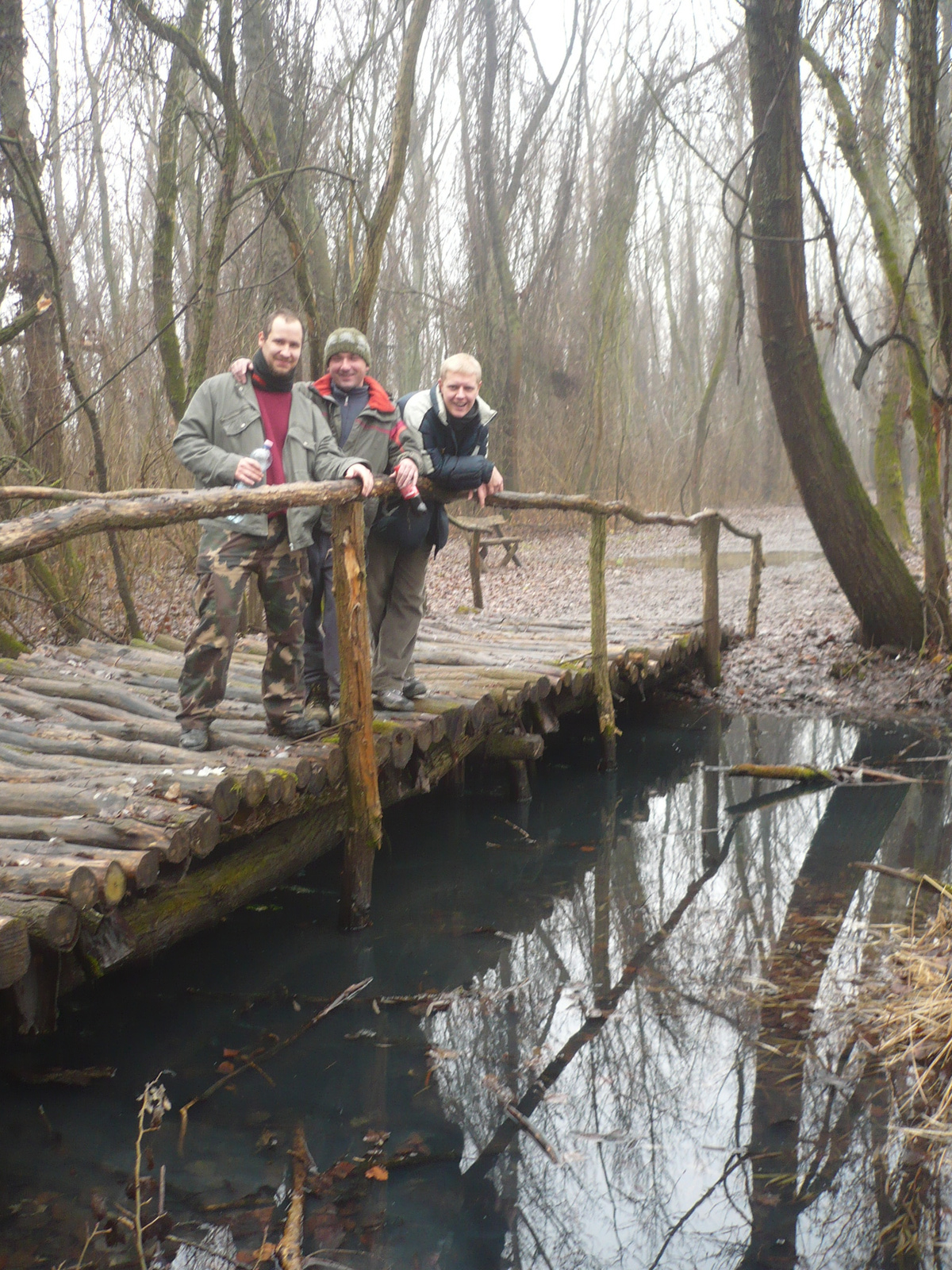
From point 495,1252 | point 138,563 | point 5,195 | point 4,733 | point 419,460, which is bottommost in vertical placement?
point 495,1252

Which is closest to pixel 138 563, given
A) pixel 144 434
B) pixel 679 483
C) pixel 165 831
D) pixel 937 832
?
pixel 144 434

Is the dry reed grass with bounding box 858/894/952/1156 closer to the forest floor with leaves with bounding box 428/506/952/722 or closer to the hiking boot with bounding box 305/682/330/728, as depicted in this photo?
the hiking boot with bounding box 305/682/330/728

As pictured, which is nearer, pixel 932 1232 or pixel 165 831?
pixel 932 1232

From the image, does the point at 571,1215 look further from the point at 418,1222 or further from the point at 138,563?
the point at 138,563

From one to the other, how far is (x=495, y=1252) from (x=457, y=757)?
3.48 meters

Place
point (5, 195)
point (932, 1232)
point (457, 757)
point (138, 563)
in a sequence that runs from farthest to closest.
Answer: point (138, 563) → point (5, 195) → point (457, 757) → point (932, 1232)

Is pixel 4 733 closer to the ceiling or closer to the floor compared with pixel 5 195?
closer to the floor

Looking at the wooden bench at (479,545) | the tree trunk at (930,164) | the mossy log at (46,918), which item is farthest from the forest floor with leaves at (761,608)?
the mossy log at (46,918)

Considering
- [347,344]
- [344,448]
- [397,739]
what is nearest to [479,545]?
[397,739]

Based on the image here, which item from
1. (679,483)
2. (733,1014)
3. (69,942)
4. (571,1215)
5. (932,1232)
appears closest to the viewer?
(932,1232)

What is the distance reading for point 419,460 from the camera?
17.1 ft

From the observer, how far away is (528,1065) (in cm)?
398

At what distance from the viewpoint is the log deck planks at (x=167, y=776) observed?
12.5 feet

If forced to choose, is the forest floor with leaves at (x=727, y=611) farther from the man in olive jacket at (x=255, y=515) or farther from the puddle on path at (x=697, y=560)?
the man in olive jacket at (x=255, y=515)
